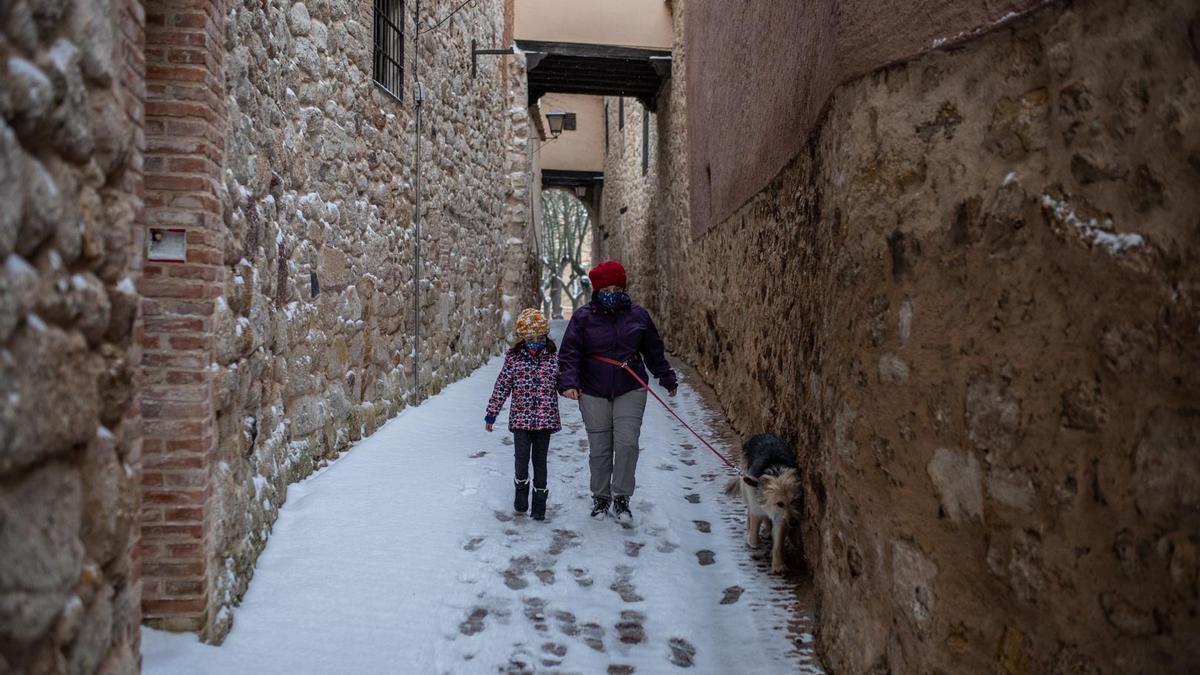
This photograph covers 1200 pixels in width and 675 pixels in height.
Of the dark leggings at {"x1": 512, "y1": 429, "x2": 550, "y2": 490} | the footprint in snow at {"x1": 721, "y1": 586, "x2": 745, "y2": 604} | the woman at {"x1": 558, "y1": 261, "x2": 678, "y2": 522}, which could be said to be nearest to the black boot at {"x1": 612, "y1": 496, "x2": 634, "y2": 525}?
the woman at {"x1": 558, "y1": 261, "x2": 678, "y2": 522}

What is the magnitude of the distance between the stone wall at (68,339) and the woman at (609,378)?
3.08 m

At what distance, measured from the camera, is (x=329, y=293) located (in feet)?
17.0

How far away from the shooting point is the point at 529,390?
481cm

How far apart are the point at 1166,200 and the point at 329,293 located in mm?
4471

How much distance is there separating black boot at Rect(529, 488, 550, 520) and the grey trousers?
300mm

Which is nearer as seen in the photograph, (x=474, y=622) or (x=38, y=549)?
(x=38, y=549)

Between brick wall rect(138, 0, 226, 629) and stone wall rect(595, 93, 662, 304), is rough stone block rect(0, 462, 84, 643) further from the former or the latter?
stone wall rect(595, 93, 662, 304)

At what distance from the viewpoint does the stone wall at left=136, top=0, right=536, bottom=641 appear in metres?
2.89

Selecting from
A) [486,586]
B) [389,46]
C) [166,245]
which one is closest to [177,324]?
[166,245]

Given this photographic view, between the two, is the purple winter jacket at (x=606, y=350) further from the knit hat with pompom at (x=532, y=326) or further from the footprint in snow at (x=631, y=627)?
the footprint in snow at (x=631, y=627)

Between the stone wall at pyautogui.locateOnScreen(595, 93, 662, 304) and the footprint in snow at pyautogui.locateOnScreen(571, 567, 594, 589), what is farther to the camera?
the stone wall at pyautogui.locateOnScreen(595, 93, 662, 304)

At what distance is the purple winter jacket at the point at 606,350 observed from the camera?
4.86 m

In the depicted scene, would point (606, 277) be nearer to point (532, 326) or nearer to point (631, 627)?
point (532, 326)

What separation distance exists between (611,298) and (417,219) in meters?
3.09
